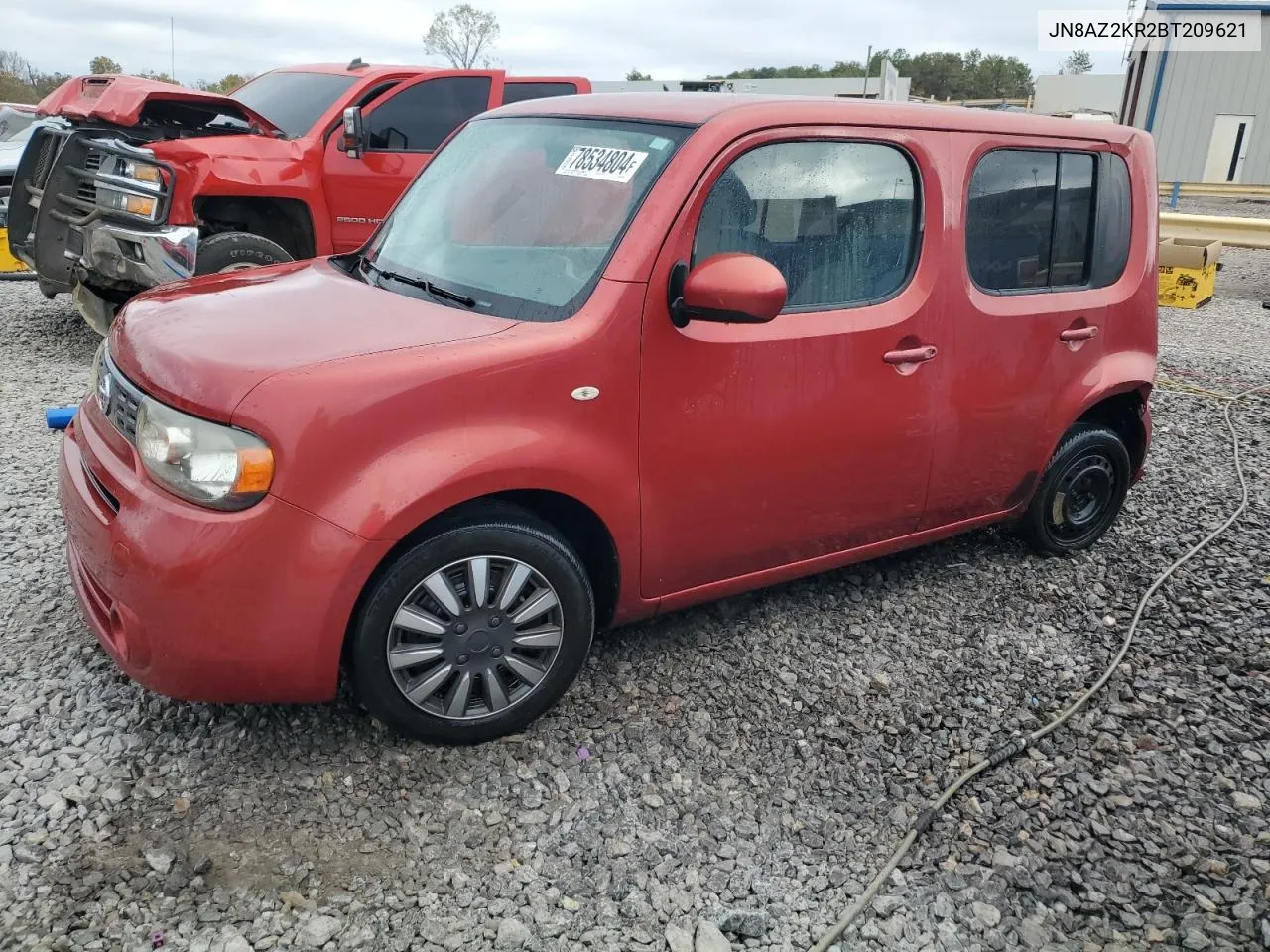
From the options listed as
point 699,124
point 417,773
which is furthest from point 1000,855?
point 699,124

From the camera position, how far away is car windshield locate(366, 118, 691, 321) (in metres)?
2.83

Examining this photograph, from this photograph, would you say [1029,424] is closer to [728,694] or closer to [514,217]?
[728,694]

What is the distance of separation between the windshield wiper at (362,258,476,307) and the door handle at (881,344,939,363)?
55.0 inches

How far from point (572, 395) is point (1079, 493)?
2.70 m

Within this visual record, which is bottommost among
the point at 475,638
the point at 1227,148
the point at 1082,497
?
the point at 1082,497

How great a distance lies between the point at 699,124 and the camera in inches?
114

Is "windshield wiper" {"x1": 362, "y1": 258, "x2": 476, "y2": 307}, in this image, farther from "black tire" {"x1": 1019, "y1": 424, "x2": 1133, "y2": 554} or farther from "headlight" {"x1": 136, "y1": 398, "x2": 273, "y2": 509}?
"black tire" {"x1": 1019, "y1": 424, "x2": 1133, "y2": 554}

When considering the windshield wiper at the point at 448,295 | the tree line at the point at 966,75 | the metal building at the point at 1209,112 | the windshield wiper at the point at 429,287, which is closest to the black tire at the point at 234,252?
the windshield wiper at the point at 429,287

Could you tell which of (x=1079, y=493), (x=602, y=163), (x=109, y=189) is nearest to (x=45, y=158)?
(x=109, y=189)

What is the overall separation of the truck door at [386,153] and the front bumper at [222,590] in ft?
15.6

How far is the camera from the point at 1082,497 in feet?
14.2

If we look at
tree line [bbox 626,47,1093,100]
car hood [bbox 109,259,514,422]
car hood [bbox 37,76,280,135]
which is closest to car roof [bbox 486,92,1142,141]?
car hood [bbox 109,259,514,422]

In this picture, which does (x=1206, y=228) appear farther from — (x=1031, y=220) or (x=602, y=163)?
(x=602, y=163)

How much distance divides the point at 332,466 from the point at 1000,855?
2024mm
